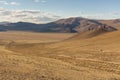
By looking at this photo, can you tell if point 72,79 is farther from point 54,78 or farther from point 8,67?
point 8,67

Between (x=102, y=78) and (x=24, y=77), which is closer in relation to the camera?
(x=24, y=77)

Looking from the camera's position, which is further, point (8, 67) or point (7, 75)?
point (8, 67)

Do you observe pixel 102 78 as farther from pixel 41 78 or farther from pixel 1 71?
pixel 1 71

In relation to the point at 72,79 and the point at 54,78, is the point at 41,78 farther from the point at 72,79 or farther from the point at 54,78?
the point at 72,79

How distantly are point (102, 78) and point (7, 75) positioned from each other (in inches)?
314

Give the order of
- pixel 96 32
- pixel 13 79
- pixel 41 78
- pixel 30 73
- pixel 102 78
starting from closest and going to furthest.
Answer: pixel 13 79, pixel 41 78, pixel 30 73, pixel 102 78, pixel 96 32

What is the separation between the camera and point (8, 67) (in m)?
23.2

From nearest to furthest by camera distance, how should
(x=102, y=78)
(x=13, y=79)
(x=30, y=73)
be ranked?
1. (x=13, y=79)
2. (x=30, y=73)
3. (x=102, y=78)

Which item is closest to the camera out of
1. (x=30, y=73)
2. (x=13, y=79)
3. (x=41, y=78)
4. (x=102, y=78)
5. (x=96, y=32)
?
(x=13, y=79)

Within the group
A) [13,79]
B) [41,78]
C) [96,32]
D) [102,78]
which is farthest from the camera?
[96,32]

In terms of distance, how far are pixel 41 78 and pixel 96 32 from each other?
3702 inches

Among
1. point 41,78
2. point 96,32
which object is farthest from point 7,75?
point 96,32

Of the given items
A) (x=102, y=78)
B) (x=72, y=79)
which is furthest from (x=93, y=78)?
(x=72, y=79)

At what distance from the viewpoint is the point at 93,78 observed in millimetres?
22172
